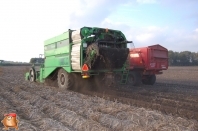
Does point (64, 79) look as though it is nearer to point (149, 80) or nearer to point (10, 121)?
point (149, 80)

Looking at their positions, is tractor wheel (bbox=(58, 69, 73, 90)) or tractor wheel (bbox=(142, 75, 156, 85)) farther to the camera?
tractor wheel (bbox=(142, 75, 156, 85))

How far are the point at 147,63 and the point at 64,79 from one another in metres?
5.25

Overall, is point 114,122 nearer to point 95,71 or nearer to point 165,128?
point 165,128

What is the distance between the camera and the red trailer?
14.1 meters

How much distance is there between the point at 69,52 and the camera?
418 inches

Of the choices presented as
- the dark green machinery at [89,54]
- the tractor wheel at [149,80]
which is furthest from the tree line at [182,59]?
the dark green machinery at [89,54]

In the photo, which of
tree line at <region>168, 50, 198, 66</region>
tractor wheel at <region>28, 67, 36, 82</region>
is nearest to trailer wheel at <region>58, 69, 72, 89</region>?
tractor wheel at <region>28, 67, 36, 82</region>

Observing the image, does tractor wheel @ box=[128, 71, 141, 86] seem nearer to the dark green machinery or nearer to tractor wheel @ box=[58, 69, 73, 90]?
the dark green machinery

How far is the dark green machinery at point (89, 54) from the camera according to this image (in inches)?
387

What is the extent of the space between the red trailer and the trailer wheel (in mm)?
4343

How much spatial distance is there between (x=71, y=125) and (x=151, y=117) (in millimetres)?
1941

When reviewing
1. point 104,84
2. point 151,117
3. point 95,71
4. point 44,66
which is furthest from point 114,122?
point 44,66

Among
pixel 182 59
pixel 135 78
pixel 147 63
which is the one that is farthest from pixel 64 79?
pixel 182 59

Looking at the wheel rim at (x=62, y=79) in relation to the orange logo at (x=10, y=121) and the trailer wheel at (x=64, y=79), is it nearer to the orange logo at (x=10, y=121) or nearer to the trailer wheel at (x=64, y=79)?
the trailer wheel at (x=64, y=79)
